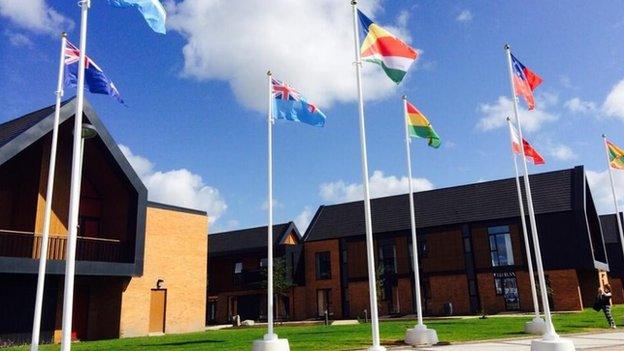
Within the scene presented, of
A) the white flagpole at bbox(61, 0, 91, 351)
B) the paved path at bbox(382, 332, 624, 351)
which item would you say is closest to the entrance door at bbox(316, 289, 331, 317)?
the paved path at bbox(382, 332, 624, 351)

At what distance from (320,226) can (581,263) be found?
76.3 feet

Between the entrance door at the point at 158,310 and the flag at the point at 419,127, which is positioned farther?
the entrance door at the point at 158,310

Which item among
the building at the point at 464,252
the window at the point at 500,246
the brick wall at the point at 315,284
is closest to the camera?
the building at the point at 464,252

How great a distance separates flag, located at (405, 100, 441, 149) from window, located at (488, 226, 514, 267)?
26993 millimetres

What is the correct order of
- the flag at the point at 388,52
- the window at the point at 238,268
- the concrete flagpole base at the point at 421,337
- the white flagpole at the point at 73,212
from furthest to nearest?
the window at the point at 238,268 < the concrete flagpole base at the point at 421,337 < the flag at the point at 388,52 < the white flagpole at the point at 73,212

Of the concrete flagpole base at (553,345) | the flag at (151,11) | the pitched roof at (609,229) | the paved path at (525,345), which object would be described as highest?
the pitched roof at (609,229)

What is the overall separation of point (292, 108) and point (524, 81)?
6.72 m

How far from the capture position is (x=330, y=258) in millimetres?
49781

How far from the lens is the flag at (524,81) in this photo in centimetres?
1500

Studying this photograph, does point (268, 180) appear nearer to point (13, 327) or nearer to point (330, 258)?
point (13, 327)

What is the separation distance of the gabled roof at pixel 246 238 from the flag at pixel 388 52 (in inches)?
1565

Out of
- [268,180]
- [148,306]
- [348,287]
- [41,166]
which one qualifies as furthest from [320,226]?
[268,180]

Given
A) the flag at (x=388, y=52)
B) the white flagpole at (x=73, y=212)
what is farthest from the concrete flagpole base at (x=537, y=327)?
the white flagpole at (x=73, y=212)

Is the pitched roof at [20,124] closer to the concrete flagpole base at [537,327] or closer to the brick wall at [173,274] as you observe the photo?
the brick wall at [173,274]
